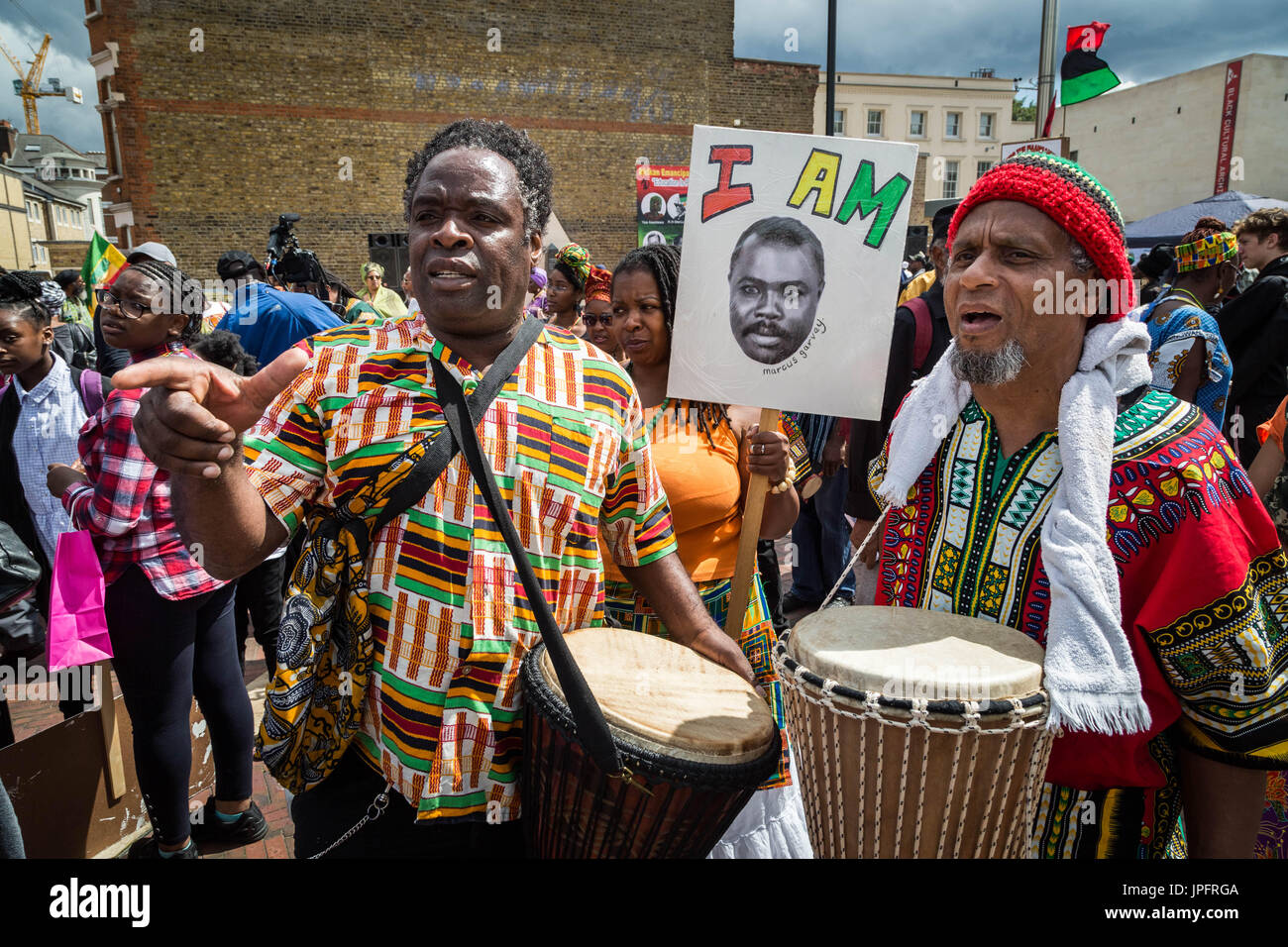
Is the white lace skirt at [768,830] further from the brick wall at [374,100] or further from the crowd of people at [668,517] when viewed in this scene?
the brick wall at [374,100]

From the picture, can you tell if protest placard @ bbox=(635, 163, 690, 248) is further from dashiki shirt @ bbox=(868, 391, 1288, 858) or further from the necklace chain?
dashiki shirt @ bbox=(868, 391, 1288, 858)

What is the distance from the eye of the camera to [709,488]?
2.71 metres

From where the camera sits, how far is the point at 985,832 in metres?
1.47

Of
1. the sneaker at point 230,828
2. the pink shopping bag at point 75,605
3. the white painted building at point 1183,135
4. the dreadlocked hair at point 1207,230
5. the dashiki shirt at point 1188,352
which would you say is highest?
the white painted building at point 1183,135

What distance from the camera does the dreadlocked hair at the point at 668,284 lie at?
9.36 ft

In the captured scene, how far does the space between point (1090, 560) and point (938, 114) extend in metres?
51.2

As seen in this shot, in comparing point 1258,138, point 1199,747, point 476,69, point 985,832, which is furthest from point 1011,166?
point 476,69

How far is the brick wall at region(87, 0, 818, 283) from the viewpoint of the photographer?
72.3 ft

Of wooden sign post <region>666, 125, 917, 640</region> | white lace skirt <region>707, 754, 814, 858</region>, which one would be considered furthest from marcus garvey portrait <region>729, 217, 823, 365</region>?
white lace skirt <region>707, 754, 814, 858</region>

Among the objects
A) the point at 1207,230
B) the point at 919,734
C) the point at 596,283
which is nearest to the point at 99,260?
the point at 596,283

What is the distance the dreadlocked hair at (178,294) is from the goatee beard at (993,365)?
288 cm

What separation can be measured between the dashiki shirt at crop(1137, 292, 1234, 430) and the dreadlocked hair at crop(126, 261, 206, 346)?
17.1ft

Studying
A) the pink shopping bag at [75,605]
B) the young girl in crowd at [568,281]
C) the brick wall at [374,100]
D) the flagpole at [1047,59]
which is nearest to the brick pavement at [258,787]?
the pink shopping bag at [75,605]
